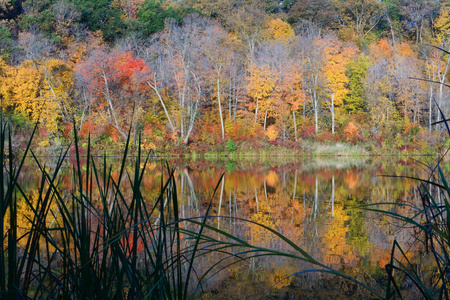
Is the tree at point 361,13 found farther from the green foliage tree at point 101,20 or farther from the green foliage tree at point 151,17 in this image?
the green foliage tree at point 101,20

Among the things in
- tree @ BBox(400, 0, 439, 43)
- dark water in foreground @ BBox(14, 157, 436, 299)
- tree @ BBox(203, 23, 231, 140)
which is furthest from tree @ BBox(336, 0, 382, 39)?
dark water in foreground @ BBox(14, 157, 436, 299)

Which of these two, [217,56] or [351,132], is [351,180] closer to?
[217,56]

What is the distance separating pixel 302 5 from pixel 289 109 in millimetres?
16555

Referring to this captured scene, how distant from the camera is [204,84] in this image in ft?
78.5

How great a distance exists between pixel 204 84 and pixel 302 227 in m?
19.4

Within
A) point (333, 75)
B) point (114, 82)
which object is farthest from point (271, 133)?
point (114, 82)

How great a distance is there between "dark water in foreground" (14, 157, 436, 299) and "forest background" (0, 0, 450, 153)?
1293 cm

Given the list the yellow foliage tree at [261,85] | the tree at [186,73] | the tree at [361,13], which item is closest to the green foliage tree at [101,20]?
the tree at [186,73]

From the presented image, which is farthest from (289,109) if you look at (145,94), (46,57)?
(46,57)

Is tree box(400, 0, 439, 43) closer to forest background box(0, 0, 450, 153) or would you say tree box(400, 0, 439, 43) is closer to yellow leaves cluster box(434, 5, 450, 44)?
yellow leaves cluster box(434, 5, 450, 44)

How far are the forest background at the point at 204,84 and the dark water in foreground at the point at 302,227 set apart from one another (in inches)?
509

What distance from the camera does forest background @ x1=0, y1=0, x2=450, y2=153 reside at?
22297mm

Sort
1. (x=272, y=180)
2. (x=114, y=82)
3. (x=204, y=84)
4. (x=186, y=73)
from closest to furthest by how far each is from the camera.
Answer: (x=272, y=180) → (x=114, y=82) → (x=186, y=73) → (x=204, y=84)

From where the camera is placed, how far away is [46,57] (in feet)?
75.8
